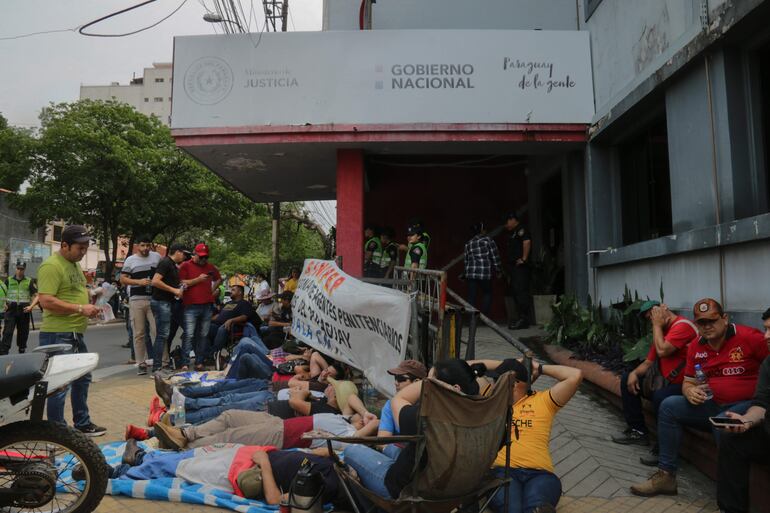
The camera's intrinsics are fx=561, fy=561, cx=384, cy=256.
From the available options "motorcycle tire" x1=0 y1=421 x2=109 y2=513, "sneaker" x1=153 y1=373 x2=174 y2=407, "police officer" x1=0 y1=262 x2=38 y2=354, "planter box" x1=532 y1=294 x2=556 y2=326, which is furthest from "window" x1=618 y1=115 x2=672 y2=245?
"police officer" x1=0 y1=262 x2=38 y2=354

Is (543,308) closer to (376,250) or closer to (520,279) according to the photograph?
(520,279)

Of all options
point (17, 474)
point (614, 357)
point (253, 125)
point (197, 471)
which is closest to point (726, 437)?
point (614, 357)

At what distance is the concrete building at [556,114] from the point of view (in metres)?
5.00

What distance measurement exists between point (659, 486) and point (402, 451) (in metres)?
1.97

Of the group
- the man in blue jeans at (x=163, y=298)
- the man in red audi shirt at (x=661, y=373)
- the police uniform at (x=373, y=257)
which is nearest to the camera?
the man in red audi shirt at (x=661, y=373)

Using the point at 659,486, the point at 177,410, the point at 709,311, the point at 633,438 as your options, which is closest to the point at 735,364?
the point at 709,311

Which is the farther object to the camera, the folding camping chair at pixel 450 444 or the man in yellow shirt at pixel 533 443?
the man in yellow shirt at pixel 533 443

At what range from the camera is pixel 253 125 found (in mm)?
8602

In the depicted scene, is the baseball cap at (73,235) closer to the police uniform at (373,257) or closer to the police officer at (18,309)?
the police uniform at (373,257)

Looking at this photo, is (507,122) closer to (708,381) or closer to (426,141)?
(426,141)

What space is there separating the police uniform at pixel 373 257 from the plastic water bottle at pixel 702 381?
239 inches

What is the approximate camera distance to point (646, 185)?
722 cm

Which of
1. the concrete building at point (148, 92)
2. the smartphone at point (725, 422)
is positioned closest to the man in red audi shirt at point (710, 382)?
the smartphone at point (725, 422)

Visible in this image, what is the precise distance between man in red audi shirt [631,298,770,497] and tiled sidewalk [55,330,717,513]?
158mm
